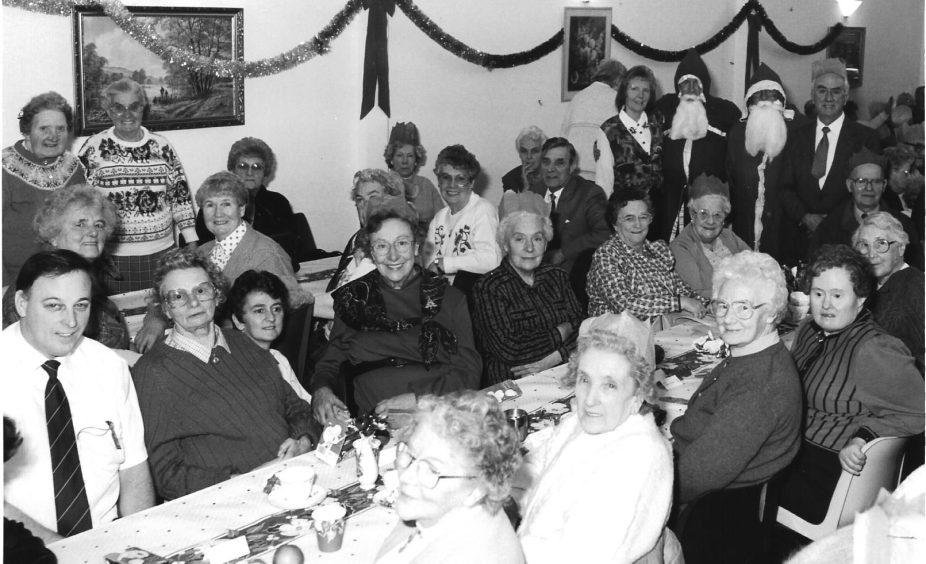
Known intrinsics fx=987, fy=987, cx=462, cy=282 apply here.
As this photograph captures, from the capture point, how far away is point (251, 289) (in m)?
3.81

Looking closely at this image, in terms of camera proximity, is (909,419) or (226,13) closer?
(909,419)

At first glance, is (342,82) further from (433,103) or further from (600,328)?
(600,328)

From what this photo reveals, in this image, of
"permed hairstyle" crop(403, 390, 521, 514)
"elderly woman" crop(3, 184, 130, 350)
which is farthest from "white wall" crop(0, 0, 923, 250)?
"permed hairstyle" crop(403, 390, 521, 514)

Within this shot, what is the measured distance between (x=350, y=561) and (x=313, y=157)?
5516mm

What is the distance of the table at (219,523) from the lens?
236 centimetres

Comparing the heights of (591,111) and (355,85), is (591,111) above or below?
below

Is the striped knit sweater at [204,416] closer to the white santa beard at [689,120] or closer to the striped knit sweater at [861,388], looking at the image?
the striped knit sweater at [861,388]

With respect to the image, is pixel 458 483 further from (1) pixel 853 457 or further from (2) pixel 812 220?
(2) pixel 812 220

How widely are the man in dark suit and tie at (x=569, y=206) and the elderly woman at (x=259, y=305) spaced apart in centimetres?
203

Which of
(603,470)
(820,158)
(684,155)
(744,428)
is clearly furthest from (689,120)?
(603,470)

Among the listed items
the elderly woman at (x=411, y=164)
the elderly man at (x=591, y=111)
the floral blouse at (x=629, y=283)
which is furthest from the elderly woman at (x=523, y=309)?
the elderly man at (x=591, y=111)

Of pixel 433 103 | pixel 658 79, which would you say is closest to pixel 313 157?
pixel 433 103

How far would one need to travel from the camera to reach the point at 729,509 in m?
2.80

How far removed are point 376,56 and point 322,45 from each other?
491 millimetres
